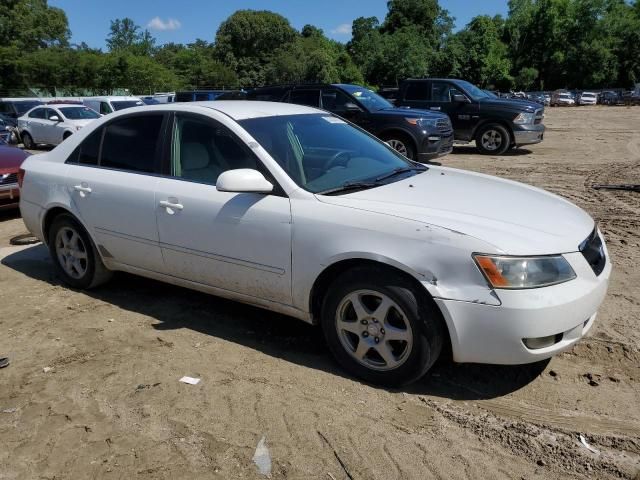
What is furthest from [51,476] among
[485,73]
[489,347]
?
[485,73]

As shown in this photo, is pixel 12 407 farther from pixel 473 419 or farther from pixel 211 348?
pixel 473 419

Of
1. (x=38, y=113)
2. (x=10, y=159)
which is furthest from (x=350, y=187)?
(x=38, y=113)

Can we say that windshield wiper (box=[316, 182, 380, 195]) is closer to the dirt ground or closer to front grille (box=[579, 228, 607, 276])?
the dirt ground

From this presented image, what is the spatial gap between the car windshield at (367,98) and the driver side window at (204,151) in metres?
8.24

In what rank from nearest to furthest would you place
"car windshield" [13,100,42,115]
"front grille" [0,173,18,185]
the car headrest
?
the car headrest, "front grille" [0,173,18,185], "car windshield" [13,100,42,115]

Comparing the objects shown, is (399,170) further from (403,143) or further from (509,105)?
(509,105)

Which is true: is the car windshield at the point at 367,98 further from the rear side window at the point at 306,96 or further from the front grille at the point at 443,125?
the front grille at the point at 443,125

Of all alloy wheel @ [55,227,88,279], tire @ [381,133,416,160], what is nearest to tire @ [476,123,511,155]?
tire @ [381,133,416,160]

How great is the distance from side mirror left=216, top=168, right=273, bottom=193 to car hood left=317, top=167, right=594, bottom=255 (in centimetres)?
38

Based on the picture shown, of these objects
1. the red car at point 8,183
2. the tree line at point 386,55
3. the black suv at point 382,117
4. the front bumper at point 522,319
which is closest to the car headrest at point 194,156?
the front bumper at point 522,319

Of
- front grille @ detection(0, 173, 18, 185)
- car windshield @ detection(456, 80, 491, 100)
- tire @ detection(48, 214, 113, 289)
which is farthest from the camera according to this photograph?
car windshield @ detection(456, 80, 491, 100)

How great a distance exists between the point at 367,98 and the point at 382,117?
1.00 metres

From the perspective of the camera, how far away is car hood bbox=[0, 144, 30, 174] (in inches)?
325

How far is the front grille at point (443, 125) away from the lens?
11.8 m
